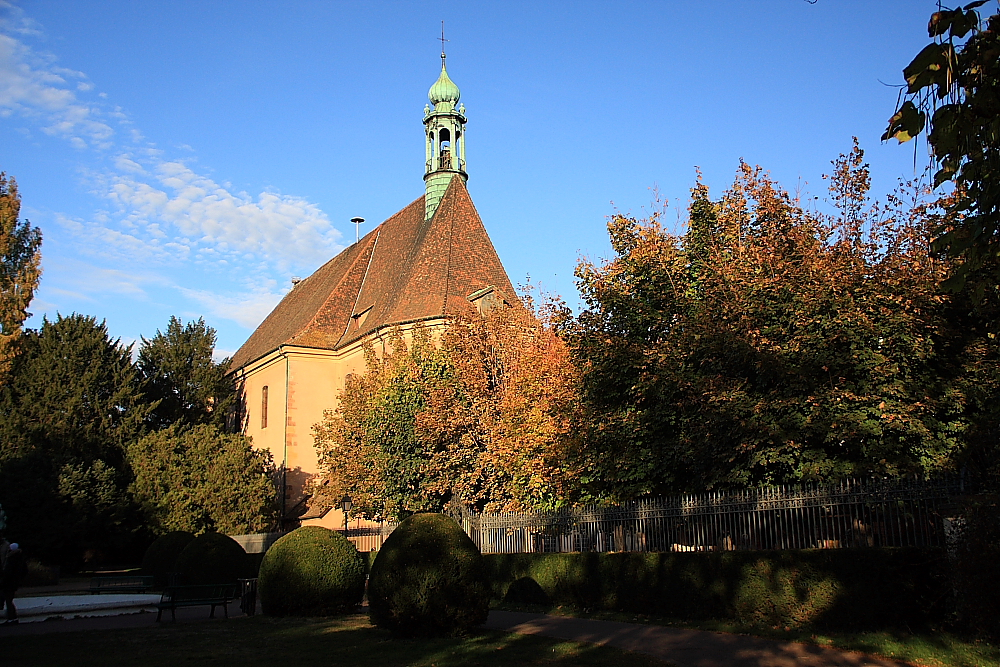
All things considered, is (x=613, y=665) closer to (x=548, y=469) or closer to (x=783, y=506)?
(x=783, y=506)

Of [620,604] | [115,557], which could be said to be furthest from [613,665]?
[115,557]

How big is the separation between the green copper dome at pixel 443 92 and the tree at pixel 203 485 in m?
21.5

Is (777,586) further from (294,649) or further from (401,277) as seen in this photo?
(401,277)

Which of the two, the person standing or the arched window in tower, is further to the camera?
the arched window in tower

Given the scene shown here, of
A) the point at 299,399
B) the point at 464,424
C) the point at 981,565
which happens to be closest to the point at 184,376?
the point at 299,399

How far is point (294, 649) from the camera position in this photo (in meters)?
11.9

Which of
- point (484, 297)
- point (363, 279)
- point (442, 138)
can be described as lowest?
point (484, 297)

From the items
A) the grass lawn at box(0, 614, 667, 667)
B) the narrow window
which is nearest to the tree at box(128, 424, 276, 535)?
the narrow window

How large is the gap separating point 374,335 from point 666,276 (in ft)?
77.3

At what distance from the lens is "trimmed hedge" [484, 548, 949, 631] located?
37.0ft

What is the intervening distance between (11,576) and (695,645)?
1235 centimetres

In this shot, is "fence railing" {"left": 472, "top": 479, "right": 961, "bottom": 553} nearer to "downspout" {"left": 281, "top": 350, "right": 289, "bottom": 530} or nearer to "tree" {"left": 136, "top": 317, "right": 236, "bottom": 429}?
"downspout" {"left": 281, "top": 350, "right": 289, "bottom": 530}

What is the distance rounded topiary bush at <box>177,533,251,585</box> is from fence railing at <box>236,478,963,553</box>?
7555mm

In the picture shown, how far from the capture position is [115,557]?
40.0 metres
